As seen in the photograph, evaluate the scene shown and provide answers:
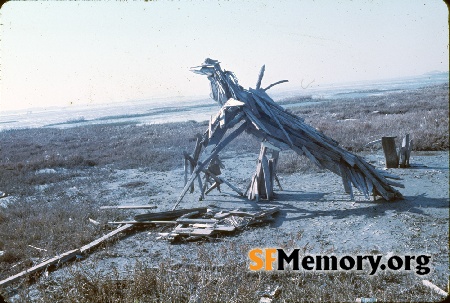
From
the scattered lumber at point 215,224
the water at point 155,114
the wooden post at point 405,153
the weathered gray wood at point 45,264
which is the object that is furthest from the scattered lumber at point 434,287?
the water at point 155,114

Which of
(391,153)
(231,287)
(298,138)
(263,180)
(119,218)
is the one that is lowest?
(119,218)

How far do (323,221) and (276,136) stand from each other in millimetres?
2843

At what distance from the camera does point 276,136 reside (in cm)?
1074

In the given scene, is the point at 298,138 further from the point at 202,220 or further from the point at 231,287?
the point at 231,287

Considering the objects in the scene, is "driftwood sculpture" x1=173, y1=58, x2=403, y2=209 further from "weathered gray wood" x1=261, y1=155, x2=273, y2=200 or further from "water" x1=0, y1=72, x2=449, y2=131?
"water" x1=0, y1=72, x2=449, y2=131

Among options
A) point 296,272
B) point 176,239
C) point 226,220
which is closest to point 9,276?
point 176,239

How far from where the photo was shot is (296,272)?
6.45 m

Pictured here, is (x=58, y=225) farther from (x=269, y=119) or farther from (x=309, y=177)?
(x=309, y=177)

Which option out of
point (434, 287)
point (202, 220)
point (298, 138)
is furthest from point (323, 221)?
point (434, 287)

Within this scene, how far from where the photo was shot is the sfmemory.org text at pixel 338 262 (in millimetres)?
6402

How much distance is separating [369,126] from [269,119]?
16609 millimetres

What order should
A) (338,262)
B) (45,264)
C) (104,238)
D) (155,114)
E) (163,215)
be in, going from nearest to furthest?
(338,262) → (45,264) → (104,238) → (163,215) → (155,114)

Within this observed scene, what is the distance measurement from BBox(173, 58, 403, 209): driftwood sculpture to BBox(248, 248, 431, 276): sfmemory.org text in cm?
379

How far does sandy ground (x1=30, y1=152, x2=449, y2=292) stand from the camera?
24.3 ft
